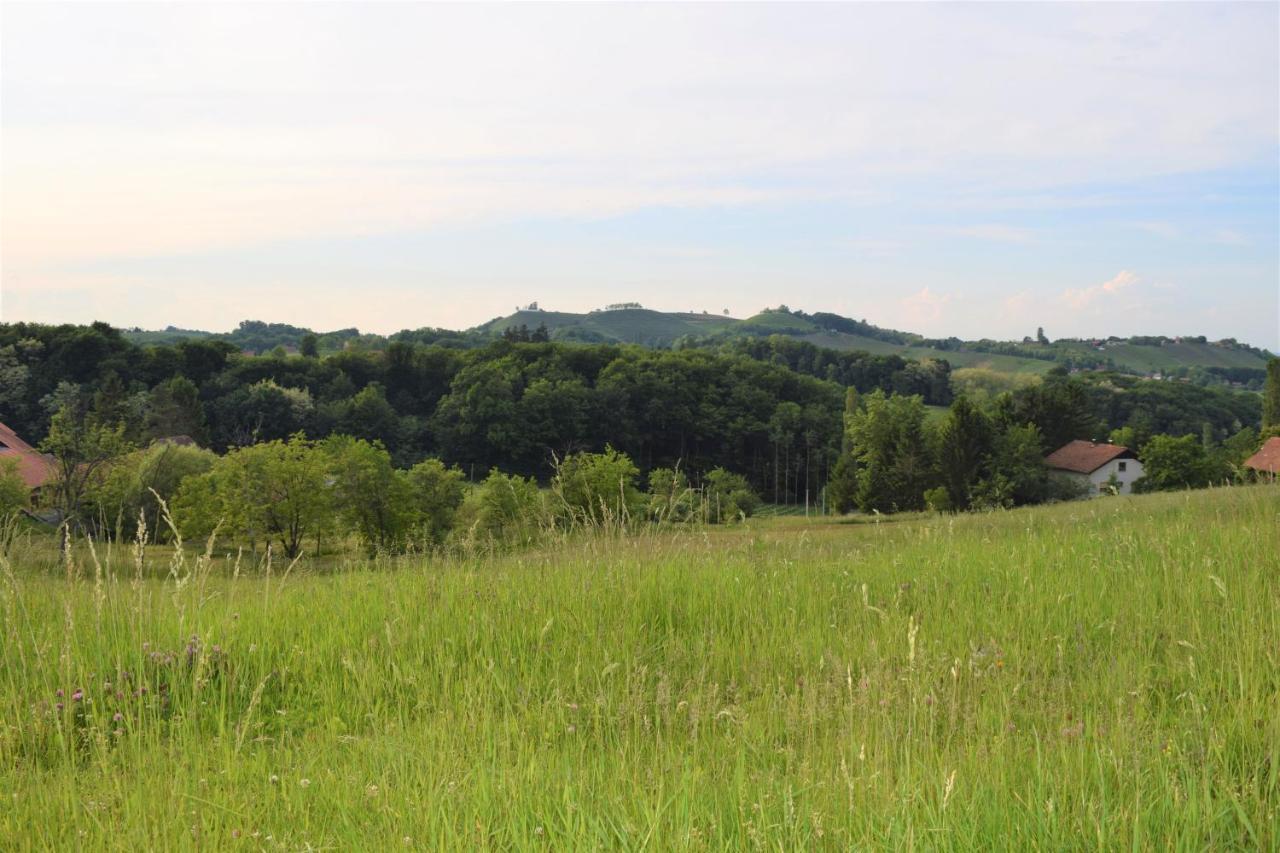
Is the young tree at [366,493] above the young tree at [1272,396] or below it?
below

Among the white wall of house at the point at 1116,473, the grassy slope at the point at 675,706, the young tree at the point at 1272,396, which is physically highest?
the young tree at the point at 1272,396

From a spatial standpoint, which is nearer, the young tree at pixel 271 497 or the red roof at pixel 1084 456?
the young tree at pixel 271 497

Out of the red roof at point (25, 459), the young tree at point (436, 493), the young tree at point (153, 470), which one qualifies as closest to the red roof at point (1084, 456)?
the young tree at point (436, 493)

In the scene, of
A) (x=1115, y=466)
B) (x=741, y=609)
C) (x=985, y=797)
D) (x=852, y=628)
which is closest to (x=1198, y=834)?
(x=985, y=797)

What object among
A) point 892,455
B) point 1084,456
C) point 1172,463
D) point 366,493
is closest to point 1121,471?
point 1084,456

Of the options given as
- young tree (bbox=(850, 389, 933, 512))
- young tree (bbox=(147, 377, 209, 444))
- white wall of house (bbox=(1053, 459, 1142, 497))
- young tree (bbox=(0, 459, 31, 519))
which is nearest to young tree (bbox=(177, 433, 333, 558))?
young tree (bbox=(0, 459, 31, 519))

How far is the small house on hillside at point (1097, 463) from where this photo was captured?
263ft

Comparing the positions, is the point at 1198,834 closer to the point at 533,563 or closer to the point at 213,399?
the point at 533,563

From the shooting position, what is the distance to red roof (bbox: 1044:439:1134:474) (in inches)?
3167

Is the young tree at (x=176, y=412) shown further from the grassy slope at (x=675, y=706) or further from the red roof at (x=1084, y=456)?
the grassy slope at (x=675, y=706)

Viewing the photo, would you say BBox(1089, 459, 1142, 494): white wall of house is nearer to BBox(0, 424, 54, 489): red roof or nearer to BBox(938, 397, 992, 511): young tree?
BBox(938, 397, 992, 511): young tree

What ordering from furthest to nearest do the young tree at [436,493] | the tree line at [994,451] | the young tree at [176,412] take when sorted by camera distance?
the young tree at [176,412]
the tree line at [994,451]
the young tree at [436,493]

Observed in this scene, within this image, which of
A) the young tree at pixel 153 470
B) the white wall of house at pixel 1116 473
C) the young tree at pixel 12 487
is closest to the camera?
the young tree at pixel 153 470

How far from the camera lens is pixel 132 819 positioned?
3.25 meters
